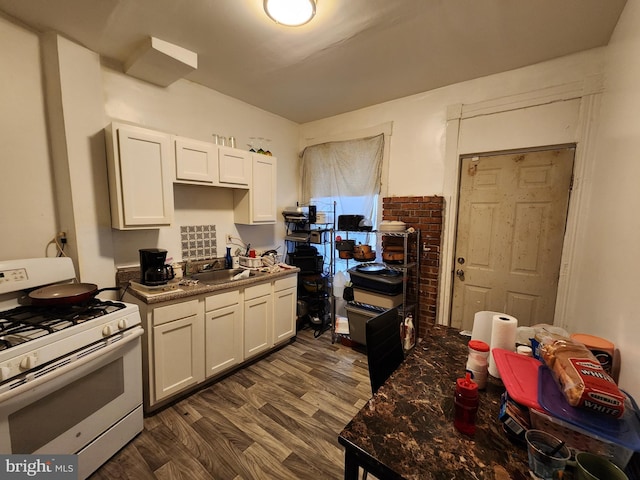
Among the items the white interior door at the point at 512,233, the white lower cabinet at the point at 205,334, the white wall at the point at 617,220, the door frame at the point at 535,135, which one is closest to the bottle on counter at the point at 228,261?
the white lower cabinet at the point at 205,334

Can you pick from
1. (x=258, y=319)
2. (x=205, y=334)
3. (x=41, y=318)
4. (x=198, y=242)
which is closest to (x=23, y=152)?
(x=41, y=318)

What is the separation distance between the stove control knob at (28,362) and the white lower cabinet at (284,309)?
1699mm

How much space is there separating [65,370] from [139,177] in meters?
1.32

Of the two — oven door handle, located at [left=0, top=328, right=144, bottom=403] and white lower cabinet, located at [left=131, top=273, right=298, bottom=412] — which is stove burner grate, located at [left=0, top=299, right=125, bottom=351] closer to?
oven door handle, located at [left=0, top=328, right=144, bottom=403]

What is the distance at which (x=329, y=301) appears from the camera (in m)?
3.47

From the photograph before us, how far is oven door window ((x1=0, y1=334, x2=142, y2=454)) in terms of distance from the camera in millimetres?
1151

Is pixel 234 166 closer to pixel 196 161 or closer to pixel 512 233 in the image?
pixel 196 161

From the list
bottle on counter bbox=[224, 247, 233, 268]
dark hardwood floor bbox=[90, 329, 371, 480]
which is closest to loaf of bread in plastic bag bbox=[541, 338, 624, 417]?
dark hardwood floor bbox=[90, 329, 371, 480]

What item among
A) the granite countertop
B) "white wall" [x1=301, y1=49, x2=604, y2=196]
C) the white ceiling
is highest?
the white ceiling

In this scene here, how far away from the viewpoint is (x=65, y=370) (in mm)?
1251

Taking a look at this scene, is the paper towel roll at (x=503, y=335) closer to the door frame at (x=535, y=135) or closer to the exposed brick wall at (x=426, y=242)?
the door frame at (x=535, y=135)

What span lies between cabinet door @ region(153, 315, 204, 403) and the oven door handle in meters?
0.27

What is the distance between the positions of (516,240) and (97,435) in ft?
10.6

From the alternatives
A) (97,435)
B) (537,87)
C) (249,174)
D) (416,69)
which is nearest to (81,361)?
(97,435)
